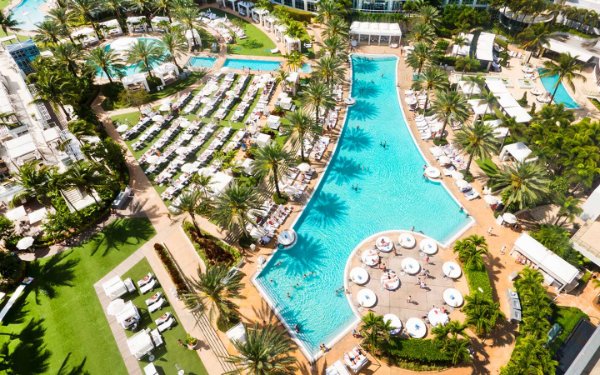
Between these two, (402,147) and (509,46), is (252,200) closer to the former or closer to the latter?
(402,147)

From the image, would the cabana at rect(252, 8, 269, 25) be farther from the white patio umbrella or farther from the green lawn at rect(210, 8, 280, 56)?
the white patio umbrella

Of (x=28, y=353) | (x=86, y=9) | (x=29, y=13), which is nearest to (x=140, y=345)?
(x=28, y=353)

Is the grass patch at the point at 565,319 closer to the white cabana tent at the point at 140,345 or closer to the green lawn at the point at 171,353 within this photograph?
the green lawn at the point at 171,353

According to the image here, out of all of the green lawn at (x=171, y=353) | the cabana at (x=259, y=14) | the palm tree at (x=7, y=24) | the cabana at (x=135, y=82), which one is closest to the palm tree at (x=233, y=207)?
the green lawn at (x=171, y=353)

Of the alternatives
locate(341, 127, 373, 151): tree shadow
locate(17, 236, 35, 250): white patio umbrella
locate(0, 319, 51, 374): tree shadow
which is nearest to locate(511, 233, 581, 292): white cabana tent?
locate(341, 127, 373, 151): tree shadow

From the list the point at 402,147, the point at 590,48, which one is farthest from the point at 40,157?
the point at 590,48
